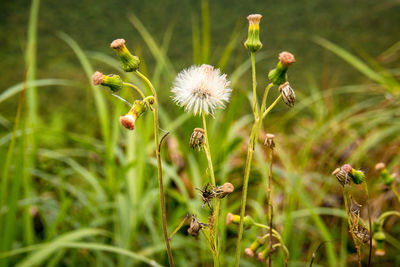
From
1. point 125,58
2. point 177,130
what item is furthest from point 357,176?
point 177,130

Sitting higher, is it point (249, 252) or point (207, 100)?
point (207, 100)

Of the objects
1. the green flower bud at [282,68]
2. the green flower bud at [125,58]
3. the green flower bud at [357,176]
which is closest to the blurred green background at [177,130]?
the green flower bud at [357,176]

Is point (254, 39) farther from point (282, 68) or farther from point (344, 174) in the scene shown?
point (344, 174)

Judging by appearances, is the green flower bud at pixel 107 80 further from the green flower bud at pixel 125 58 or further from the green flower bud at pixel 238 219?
the green flower bud at pixel 238 219

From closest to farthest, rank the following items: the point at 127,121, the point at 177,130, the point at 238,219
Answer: the point at 127,121, the point at 238,219, the point at 177,130

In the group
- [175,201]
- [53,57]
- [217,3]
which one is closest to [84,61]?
[175,201]

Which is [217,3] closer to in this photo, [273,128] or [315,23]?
[315,23]
